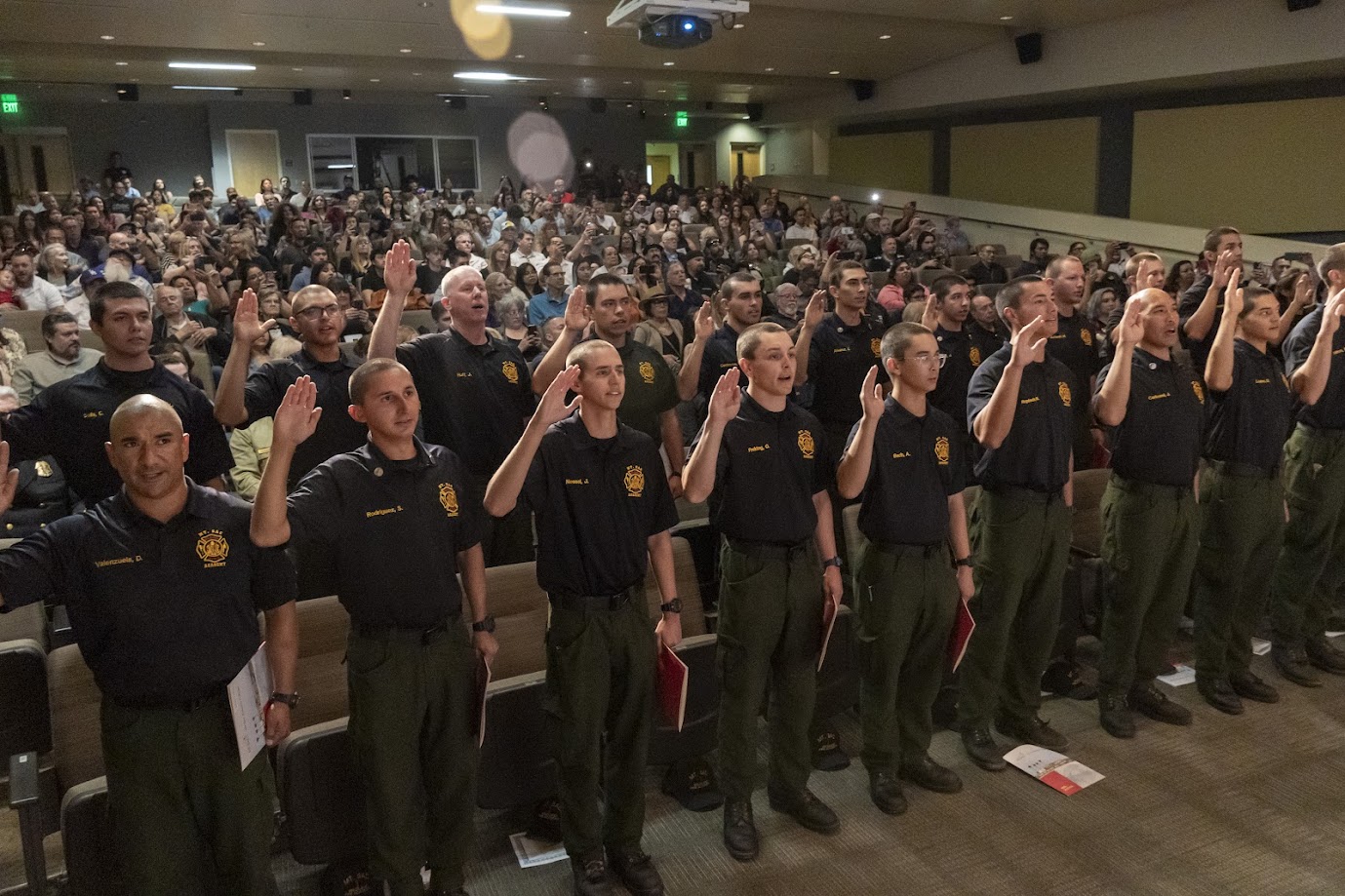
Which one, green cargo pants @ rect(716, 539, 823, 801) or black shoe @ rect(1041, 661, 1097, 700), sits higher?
green cargo pants @ rect(716, 539, 823, 801)

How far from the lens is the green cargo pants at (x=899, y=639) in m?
2.94

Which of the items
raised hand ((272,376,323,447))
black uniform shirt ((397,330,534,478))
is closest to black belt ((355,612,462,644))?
raised hand ((272,376,323,447))

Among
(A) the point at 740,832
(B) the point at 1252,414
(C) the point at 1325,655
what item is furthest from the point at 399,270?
(C) the point at 1325,655

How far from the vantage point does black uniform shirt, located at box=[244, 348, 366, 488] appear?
3225mm

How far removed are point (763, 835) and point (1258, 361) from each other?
2.49 meters

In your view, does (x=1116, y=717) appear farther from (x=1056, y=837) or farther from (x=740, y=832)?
(x=740, y=832)

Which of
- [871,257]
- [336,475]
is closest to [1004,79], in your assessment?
[871,257]

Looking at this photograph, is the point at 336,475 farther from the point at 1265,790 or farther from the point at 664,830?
the point at 1265,790

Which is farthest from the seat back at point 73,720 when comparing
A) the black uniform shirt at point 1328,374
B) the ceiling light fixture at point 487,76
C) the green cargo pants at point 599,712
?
the ceiling light fixture at point 487,76

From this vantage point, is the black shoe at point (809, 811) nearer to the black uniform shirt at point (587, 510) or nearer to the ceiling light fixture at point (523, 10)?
Answer: the black uniform shirt at point (587, 510)

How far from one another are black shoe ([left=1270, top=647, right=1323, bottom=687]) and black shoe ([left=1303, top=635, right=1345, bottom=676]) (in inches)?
1.6

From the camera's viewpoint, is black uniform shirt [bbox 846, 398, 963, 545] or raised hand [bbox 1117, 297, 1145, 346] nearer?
black uniform shirt [bbox 846, 398, 963, 545]

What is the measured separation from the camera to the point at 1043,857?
9.19 feet

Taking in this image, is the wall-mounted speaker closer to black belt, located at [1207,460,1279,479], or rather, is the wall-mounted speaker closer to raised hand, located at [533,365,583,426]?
black belt, located at [1207,460,1279,479]
